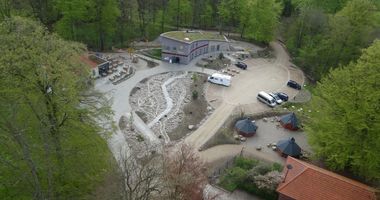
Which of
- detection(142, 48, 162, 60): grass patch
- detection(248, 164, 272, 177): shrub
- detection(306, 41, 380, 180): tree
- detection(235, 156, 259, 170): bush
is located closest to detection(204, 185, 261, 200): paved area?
detection(248, 164, 272, 177): shrub

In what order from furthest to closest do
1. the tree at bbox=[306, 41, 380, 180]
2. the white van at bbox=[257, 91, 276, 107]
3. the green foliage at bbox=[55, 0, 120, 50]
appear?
the green foliage at bbox=[55, 0, 120, 50] → the white van at bbox=[257, 91, 276, 107] → the tree at bbox=[306, 41, 380, 180]

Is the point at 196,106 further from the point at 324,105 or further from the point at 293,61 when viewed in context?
the point at 293,61

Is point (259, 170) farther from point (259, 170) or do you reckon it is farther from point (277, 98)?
point (277, 98)

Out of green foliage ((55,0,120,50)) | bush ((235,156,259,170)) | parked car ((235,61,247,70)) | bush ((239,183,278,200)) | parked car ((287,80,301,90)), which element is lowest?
bush ((239,183,278,200))

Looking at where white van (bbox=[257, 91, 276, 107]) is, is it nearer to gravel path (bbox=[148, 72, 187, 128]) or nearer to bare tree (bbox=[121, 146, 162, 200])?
gravel path (bbox=[148, 72, 187, 128])

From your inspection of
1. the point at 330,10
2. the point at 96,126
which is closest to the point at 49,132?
the point at 96,126
